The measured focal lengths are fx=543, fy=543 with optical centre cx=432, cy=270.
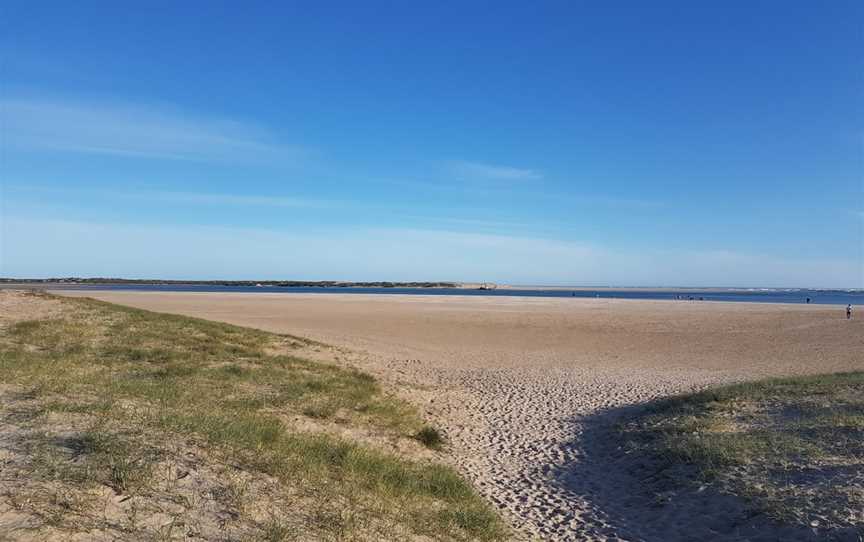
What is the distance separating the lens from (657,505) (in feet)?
28.6

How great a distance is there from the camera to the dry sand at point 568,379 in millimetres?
8453

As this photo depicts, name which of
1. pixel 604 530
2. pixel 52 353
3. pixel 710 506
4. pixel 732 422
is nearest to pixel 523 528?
pixel 604 530

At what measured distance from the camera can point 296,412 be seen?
1181 centimetres

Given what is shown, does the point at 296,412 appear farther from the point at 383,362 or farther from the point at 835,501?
the point at 383,362

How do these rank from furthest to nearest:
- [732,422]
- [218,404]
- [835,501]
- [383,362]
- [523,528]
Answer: [383,362] → [732,422] → [218,404] → [523,528] → [835,501]

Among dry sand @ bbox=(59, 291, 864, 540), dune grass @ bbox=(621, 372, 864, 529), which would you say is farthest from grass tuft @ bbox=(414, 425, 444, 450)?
dune grass @ bbox=(621, 372, 864, 529)

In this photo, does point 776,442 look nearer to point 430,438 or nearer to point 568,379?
point 430,438

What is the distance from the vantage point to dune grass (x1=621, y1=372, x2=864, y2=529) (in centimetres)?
752

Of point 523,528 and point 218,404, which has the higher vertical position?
point 218,404

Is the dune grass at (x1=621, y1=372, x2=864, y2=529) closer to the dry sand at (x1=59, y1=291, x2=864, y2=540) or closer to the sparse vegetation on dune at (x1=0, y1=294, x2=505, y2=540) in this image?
the dry sand at (x1=59, y1=291, x2=864, y2=540)

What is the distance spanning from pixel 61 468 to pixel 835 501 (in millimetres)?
9666

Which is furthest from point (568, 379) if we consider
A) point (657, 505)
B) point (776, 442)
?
point (657, 505)

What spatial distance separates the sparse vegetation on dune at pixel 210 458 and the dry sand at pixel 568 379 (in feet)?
4.50

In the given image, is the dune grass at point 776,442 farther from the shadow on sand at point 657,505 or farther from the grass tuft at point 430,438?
the grass tuft at point 430,438
